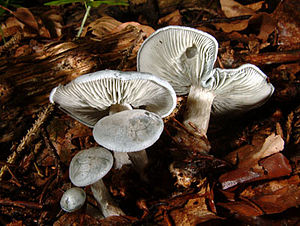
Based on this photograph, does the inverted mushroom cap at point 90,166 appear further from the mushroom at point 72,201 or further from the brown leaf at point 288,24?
the brown leaf at point 288,24

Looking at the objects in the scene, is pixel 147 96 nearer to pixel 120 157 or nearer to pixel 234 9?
pixel 120 157

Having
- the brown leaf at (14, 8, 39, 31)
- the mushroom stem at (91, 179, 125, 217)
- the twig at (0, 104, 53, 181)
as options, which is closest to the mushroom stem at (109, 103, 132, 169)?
the mushroom stem at (91, 179, 125, 217)

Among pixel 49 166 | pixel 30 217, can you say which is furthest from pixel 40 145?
pixel 30 217

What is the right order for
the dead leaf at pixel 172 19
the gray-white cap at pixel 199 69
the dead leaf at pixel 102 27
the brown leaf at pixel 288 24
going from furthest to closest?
the dead leaf at pixel 172 19, the dead leaf at pixel 102 27, the brown leaf at pixel 288 24, the gray-white cap at pixel 199 69

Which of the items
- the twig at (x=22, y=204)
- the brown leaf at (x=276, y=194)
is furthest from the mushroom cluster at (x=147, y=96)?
the brown leaf at (x=276, y=194)

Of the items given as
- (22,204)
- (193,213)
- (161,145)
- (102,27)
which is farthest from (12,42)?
(193,213)

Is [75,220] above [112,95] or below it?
below

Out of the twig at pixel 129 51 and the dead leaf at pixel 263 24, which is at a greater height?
the twig at pixel 129 51
